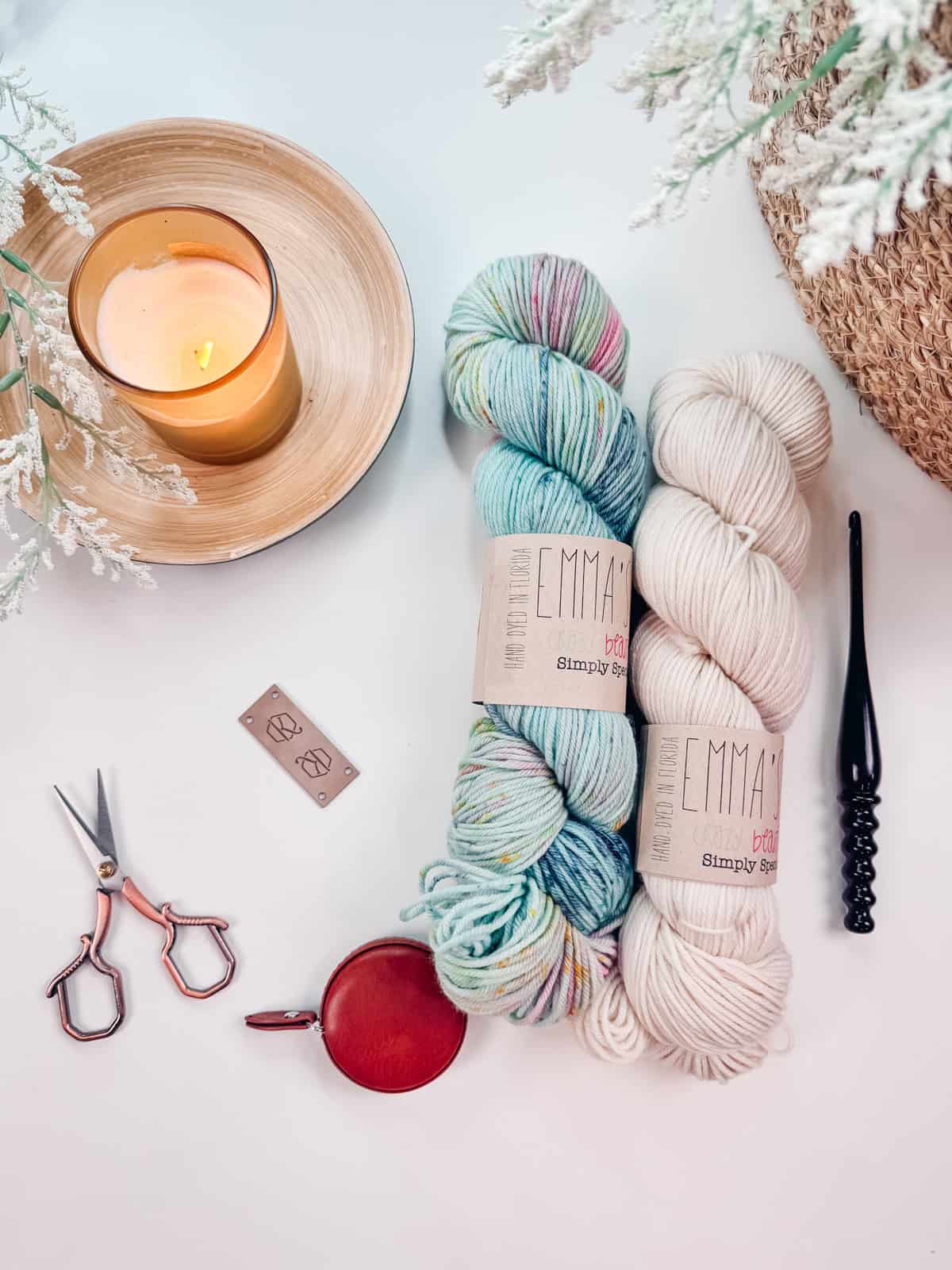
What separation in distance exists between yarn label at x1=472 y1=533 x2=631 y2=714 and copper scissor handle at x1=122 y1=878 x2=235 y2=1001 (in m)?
0.30

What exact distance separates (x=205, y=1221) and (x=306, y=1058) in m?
0.15

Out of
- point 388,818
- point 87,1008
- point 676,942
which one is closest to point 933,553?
point 676,942

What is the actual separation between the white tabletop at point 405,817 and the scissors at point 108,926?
0.04 ft

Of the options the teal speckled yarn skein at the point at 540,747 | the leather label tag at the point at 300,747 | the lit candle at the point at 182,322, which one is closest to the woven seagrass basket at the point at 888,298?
the teal speckled yarn skein at the point at 540,747

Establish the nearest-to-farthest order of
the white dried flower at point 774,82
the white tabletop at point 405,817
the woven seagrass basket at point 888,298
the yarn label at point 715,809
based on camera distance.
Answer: the white dried flower at point 774,82, the woven seagrass basket at point 888,298, the yarn label at point 715,809, the white tabletop at point 405,817

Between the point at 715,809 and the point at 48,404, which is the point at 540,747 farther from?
the point at 48,404

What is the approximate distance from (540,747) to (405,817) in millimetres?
176

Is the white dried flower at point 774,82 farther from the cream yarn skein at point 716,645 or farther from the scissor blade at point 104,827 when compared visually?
the scissor blade at point 104,827

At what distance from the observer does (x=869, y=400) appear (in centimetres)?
78

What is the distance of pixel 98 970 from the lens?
2.57ft

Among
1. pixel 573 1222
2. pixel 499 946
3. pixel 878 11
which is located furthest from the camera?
pixel 573 1222

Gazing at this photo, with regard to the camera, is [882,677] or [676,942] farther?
[882,677]

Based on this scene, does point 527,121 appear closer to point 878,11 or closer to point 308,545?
point 308,545

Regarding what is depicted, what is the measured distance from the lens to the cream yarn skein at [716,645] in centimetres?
66
